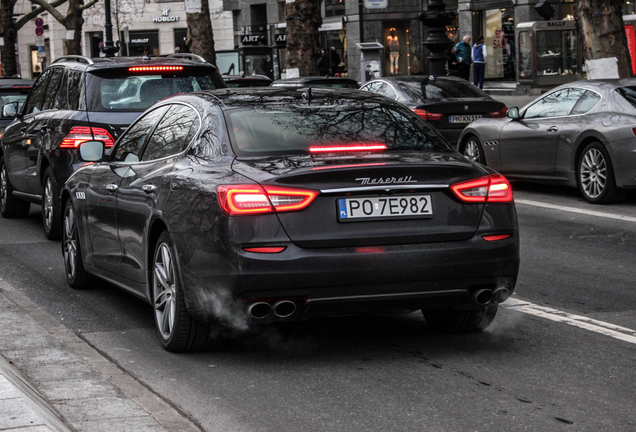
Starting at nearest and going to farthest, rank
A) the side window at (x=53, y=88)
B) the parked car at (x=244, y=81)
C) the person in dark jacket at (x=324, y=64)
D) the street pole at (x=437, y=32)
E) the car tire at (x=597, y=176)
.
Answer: the side window at (x=53, y=88) → the car tire at (x=597, y=176) → the parked car at (x=244, y=81) → the street pole at (x=437, y=32) → the person in dark jacket at (x=324, y=64)

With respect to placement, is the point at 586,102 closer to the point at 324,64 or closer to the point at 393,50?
the point at 324,64

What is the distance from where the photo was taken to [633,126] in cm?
1220

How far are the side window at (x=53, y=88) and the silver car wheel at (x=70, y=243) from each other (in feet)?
11.7

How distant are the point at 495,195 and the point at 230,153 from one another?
57.0 inches

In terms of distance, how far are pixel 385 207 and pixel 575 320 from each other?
1.87 m

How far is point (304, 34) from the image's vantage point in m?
28.5

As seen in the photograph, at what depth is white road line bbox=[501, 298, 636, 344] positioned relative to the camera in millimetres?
6305

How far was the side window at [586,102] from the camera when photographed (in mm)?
13164

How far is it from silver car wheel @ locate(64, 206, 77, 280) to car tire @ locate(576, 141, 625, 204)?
22.1 feet

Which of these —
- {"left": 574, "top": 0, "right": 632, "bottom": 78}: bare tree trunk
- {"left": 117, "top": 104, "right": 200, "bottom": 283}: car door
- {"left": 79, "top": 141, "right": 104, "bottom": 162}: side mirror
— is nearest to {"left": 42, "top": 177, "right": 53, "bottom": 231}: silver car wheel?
{"left": 79, "top": 141, "right": 104, "bottom": 162}: side mirror

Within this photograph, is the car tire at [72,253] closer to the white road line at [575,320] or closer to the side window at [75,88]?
the side window at [75,88]

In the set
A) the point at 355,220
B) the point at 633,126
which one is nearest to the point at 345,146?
the point at 355,220

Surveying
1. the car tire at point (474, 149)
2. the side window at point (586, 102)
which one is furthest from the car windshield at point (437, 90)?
the side window at point (586, 102)

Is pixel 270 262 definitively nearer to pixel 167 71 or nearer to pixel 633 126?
pixel 167 71
